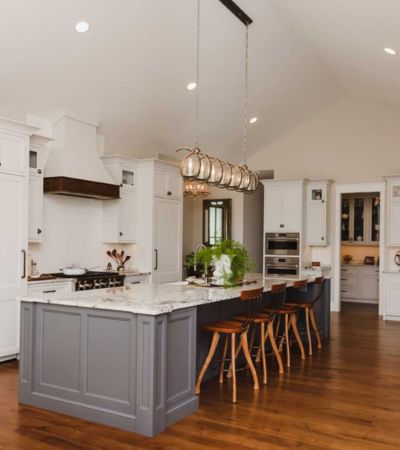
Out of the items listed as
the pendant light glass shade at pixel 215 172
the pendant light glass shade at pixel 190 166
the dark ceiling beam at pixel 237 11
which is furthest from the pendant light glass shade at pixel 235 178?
the dark ceiling beam at pixel 237 11

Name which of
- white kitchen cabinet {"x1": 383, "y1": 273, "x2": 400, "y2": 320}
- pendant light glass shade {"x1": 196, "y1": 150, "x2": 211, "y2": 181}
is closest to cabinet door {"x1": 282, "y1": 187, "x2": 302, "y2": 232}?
white kitchen cabinet {"x1": 383, "y1": 273, "x2": 400, "y2": 320}

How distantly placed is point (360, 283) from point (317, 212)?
227 centimetres

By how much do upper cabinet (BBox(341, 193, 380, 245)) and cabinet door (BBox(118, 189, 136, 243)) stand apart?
18.0 ft

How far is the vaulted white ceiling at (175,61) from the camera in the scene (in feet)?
16.7

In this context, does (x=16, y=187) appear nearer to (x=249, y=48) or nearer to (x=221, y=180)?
(x=221, y=180)

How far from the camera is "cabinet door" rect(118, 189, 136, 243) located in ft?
24.4

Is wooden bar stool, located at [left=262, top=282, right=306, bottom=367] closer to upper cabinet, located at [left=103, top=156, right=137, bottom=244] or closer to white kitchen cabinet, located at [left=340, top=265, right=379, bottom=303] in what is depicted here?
upper cabinet, located at [left=103, top=156, right=137, bottom=244]

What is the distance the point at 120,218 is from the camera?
7434 millimetres

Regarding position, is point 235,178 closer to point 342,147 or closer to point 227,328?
point 227,328

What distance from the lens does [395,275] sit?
28.8 feet

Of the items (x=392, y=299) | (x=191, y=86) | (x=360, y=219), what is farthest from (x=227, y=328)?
(x=360, y=219)

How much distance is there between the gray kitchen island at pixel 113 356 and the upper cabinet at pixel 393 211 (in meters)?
5.65

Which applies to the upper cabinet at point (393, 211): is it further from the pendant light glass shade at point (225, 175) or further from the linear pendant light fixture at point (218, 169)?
the pendant light glass shade at point (225, 175)

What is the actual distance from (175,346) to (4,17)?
11.4 feet
